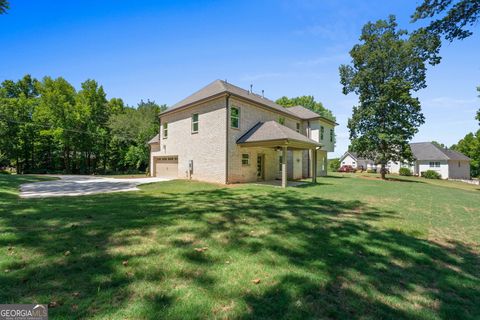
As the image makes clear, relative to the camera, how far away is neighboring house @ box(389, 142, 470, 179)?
38.9 metres

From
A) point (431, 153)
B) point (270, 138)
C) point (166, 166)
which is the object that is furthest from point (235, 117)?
point (431, 153)

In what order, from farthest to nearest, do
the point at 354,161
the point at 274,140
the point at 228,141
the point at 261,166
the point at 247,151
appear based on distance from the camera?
1. the point at 354,161
2. the point at 261,166
3. the point at 247,151
4. the point at 228,141
5. the point at 274,140

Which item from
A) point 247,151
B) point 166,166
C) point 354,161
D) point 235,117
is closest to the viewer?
point 235,117

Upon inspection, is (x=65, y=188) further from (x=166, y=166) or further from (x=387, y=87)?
(x=387, y=87)

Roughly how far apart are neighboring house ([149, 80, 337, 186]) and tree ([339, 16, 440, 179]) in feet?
32.2

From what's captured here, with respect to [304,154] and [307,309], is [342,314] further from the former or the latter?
[304,154]

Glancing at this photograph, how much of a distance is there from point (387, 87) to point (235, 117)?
58.6 feet

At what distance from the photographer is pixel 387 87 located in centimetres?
2341

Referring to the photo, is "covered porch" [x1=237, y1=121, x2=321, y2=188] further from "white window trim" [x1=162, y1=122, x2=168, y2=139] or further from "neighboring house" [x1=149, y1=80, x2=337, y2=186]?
"white window trim" [x1=162, y1=122, x2=168, y2=139]

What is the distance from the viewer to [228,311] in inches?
96.7

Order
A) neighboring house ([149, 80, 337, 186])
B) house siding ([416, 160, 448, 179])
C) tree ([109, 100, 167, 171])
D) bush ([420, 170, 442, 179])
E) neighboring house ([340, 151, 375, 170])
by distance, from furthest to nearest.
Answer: neighboring house ([340, 151, 375, 170])
house siding ([416, 160, 448, 179])
bush ([420, 170, 442, 179])
tree ([109, 100, 167, 171])
neighboring house ([149, 80, 337, 186])

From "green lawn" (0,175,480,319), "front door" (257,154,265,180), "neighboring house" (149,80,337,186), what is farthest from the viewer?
"front door" (257,154,265,180)

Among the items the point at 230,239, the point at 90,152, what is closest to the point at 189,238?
the point at 230,239

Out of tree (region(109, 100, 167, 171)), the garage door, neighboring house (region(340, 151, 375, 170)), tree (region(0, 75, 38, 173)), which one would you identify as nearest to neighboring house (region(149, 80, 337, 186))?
the garage door
